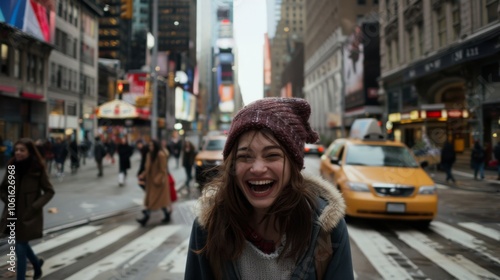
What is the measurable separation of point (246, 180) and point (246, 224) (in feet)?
0.82

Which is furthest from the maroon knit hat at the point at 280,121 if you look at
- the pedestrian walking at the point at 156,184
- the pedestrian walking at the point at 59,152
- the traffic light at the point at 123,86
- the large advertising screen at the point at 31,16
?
the traffic light at the point at 123,86

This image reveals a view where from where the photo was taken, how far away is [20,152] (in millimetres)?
4320

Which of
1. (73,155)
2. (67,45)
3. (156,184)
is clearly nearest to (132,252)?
(156,184)

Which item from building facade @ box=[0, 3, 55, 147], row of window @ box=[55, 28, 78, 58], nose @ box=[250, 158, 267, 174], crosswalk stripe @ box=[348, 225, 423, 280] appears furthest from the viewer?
row of window @ box=[55, 28, 78, 58]

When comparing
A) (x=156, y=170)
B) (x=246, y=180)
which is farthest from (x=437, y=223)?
(x=246, y=180)

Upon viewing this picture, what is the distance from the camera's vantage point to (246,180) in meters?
1.71

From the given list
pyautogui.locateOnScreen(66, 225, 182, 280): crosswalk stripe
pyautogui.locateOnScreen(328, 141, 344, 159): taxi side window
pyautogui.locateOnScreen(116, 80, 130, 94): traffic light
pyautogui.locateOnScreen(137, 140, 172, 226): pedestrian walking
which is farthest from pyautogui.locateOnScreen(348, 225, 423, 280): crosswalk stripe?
pyautogui.locateOnScreen(116, 80, 130, 94): traffic light

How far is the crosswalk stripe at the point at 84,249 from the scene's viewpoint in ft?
16.8

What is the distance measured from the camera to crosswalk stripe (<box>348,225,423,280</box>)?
471cm

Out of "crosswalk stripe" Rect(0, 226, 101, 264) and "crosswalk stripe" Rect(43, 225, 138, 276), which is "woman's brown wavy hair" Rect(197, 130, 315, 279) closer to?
"crosswalk stripe" Rect(43, 225, 138, 276)

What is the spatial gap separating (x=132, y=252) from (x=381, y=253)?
398cm

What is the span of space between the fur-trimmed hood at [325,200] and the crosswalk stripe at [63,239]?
16.8ft

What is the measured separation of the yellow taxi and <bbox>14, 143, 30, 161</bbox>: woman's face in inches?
223

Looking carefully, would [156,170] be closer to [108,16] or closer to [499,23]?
[108,16]
